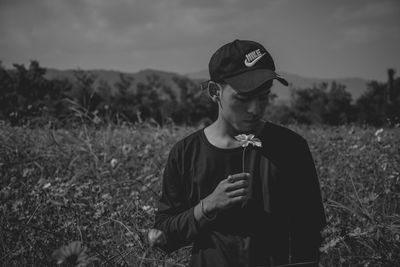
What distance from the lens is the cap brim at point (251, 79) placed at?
143 centimetres

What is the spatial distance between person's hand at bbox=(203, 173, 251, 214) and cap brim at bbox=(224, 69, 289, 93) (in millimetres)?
386

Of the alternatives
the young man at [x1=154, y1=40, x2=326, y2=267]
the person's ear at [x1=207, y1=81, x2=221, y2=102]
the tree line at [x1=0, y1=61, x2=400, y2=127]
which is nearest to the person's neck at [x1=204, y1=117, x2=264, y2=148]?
the young man at [x1=154, y1=40, x2=326, y2=267]

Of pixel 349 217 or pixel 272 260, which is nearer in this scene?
pixel 272 260

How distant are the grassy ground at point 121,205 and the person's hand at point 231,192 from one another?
35cm

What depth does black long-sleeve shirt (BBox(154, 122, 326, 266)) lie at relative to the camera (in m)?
1.43

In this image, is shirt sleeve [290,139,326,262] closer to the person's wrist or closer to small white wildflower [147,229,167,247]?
the person's wrist

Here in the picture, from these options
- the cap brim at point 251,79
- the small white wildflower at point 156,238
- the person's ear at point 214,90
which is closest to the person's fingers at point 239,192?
the small white wildflower at point 156,238

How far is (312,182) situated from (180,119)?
48.1 meters

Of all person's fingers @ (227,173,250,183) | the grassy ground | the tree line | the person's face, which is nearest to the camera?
person's fingers @ (227,173,250,183)

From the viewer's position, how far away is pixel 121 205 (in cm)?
247

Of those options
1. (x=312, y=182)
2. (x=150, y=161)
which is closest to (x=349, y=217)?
(x=312, y=182)

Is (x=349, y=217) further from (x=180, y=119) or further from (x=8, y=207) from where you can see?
(x=180, y=119)

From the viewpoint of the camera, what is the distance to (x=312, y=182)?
149cm

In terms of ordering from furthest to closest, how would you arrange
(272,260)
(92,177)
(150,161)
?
(150,161) → (92,177) → (272,260)
